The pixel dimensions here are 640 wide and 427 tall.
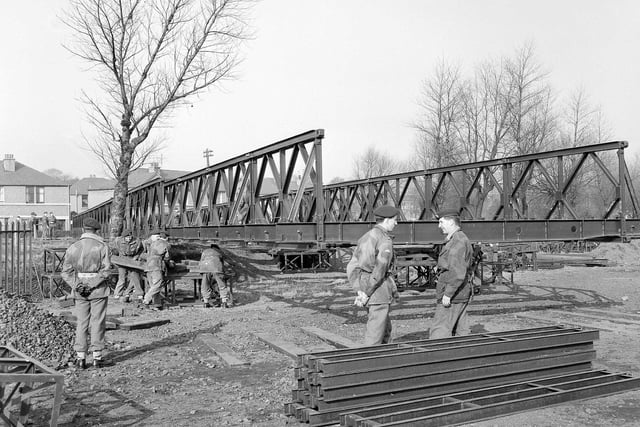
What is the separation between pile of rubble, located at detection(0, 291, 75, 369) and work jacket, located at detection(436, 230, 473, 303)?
5210 mm

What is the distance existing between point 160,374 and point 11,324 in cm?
294

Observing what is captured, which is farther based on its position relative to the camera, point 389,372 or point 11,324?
point 11,324

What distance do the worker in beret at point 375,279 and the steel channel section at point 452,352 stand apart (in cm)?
104

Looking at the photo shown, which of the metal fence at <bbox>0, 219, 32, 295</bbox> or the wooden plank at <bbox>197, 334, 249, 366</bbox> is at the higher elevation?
the metal fence at <bbox>0, 219, 32, 295</bbox>

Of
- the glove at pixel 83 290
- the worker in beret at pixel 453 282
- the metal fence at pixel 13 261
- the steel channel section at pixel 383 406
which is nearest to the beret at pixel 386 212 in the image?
the worker in beret at pixel 453 282

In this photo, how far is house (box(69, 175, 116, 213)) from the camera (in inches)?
3222

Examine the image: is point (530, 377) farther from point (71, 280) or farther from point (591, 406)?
point (71, 280)

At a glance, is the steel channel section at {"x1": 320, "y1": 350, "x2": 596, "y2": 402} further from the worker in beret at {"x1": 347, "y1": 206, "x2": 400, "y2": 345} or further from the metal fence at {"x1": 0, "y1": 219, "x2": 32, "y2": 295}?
the metal fence at {"x1": 0, "y1": 219, "x2": 32, "y2": 295}

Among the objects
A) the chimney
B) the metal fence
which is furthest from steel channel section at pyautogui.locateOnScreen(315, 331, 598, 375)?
the chimney

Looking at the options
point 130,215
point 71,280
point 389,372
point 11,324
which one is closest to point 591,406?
point 389,372

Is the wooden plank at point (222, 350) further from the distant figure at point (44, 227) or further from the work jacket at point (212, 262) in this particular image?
the distant figure at point (44, 227)

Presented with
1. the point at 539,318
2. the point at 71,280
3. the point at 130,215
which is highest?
the point at 130,215

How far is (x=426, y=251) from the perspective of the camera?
1527cm

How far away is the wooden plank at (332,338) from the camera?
31.8 feet
